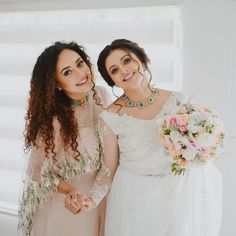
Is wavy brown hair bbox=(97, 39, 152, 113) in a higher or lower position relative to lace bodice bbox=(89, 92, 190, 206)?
higher

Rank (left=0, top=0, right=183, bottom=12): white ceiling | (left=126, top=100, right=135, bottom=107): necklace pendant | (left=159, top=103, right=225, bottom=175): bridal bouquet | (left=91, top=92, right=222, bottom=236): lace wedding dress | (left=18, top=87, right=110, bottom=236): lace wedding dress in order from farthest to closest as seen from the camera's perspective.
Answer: (left=0, top=0, right=183, bottom=12): white ceiling → (left=18, top=87, right=110, bottom=236): lace wedding dress → (left=126, top=100, right=135, bottom=107): necklace pendant → (left=91, top=92, right=222, bottom=236): lace wedding dress → (left=159, top=103, right=225, bottom=175): bridal bouquet

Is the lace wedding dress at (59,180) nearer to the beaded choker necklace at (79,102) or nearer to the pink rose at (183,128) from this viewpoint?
the beaded choker necklace at (79,102)

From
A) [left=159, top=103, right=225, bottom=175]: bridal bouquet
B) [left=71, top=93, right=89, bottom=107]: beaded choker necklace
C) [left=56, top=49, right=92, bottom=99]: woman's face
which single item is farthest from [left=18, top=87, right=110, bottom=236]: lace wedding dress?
[left=159, top=103, right=225, bottom=175]: bridal bouquet

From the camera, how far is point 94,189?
6.15 ft

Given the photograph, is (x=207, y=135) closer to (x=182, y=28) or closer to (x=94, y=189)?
(x=94, y=189)

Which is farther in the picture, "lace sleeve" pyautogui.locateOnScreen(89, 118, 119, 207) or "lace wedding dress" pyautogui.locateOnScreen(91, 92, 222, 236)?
"lace sleeve" pyautogui.locateOnScreen(89, 118, 119, 207)

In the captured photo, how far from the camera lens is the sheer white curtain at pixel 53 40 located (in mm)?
2258

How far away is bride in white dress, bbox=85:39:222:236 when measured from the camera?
5.70 ft

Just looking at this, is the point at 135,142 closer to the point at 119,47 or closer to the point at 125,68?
the point at 125,68

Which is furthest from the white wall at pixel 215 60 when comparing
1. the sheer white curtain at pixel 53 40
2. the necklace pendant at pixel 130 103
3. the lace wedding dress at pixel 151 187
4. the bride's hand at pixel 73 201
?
the bride's hand at pixel 73 201

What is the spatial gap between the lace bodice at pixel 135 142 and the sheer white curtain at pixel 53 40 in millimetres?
524

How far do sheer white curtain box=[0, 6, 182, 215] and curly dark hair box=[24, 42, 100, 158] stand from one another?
1.56 feet

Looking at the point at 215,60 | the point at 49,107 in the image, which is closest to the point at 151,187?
the point at 49,107

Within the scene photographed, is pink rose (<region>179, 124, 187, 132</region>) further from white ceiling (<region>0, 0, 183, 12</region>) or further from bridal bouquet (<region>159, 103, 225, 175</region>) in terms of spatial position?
white ceiling (<region>0, 0, 183, 12</region>)
